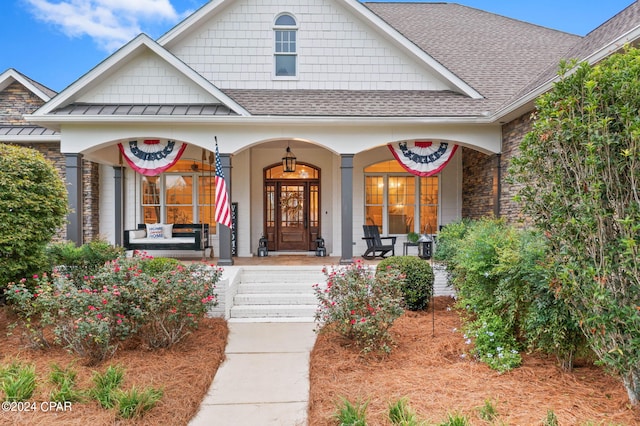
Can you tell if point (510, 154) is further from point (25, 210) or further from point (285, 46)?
point (25, 210)

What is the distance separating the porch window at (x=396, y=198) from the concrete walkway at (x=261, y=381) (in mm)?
5550

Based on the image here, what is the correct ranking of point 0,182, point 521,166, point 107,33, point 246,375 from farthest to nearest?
point 107,33 < point 0,182 < point 246,375 < point 521,166

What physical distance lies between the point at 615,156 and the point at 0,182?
6.84 metres

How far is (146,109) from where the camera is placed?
319 inches

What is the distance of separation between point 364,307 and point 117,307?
2.86m

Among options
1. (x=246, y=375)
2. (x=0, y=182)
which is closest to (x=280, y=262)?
(x=246, y=375)

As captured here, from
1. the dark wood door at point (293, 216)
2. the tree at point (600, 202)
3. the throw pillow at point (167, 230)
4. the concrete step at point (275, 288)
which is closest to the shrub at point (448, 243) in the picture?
the concrete step at point (275, 288)

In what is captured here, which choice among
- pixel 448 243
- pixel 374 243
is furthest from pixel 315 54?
pixel 448 243

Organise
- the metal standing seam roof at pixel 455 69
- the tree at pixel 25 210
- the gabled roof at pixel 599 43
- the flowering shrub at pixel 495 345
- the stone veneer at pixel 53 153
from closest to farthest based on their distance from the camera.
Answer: the flowering shrub at pixel 495 345, the gabled roof at pixel 599 43, the tree at pixel 25 210, the metal standing seam roof at pixel 455 69, the stone veneer at pixel 53 153

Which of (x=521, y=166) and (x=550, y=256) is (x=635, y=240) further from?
(x=521, y=166)

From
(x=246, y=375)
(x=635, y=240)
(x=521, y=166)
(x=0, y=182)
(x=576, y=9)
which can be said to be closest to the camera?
(x=635, y=240)

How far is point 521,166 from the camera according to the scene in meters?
3.64

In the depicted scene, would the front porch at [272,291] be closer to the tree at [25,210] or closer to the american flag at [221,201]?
the american flag at [221,201]

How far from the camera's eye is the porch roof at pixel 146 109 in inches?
312
